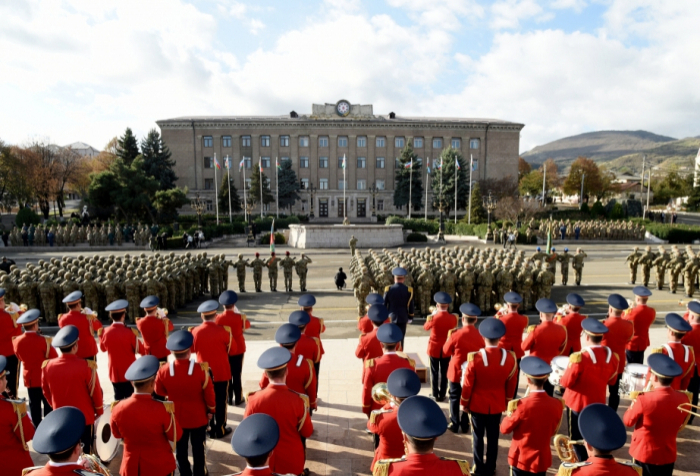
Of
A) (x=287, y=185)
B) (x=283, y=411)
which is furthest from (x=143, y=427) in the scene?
(x=287, y=185)

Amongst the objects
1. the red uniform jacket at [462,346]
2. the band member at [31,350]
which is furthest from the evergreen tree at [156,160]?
the red uniform jacket at [462,346]

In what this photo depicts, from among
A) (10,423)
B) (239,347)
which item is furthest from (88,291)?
(10,423)

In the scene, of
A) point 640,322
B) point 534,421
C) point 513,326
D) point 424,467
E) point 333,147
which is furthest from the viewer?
point 333,147

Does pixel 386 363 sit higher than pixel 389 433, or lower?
higher

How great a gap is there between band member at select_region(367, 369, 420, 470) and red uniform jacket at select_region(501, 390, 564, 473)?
106cm

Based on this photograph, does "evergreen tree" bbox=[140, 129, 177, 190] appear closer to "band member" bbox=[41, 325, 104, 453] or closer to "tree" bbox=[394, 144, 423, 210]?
"tree" bbox=[394, 144, 423, 210]

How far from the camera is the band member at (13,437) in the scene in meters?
3.92

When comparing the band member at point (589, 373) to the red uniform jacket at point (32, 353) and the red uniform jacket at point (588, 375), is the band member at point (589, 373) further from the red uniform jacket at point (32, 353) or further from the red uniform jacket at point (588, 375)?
the red uniform jacket at point (32, 353)

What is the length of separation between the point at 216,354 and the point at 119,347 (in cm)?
145

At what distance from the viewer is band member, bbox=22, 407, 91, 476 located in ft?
9.37

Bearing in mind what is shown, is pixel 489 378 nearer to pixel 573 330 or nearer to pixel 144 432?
pixel 573 330

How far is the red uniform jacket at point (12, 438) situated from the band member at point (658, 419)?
19.4ft

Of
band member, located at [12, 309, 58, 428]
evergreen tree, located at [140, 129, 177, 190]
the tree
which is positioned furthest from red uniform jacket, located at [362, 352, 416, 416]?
evergreen tree, located at [140, 129, 177, 190]

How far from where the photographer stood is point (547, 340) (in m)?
6.38
